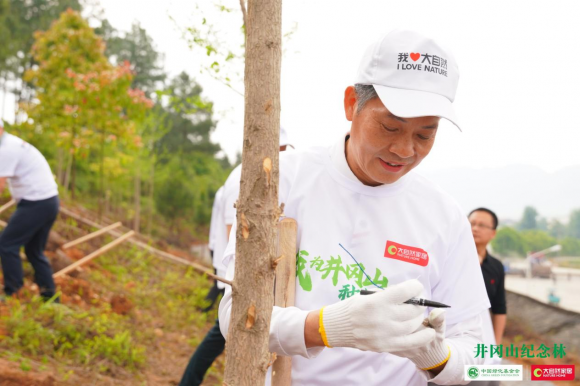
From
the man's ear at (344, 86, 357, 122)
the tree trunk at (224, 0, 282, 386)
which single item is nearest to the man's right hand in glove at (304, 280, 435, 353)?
the tree trunk at (224, 0, 282, 386)

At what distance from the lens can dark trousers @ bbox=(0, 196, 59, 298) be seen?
4215mm

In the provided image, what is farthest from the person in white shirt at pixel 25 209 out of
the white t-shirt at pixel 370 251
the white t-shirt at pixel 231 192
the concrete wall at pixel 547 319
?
the concrete wall at pixel 547 319

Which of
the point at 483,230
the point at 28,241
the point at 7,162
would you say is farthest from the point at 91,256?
the point at 483,230

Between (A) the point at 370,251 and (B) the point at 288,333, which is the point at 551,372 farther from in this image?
(B) the point at 288,333

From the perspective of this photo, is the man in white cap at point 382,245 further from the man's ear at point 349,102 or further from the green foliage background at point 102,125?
the green foliage background at point 102,125

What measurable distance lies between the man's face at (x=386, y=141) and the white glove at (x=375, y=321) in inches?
14.9

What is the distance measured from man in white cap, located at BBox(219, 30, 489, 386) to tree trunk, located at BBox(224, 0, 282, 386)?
7cm

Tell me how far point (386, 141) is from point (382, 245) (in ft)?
1.07

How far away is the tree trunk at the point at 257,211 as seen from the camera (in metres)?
1.25

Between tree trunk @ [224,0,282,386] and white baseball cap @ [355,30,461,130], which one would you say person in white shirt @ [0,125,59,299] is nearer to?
tree trunk @ [224,0,282,386]

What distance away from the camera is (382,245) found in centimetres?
152

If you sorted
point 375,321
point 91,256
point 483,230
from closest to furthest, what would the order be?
point 375,321, point 483,230, point 91,256

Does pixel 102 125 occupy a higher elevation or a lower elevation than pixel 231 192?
higher

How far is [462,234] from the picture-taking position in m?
1.58
